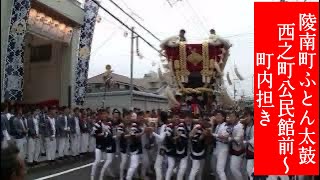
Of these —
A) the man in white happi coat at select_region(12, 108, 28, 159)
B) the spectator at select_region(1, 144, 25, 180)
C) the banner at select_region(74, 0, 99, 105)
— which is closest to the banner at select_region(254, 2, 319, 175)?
the spectator at select_region(1, 144, 25, 180)

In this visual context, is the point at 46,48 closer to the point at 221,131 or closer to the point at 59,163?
the point at 59,163

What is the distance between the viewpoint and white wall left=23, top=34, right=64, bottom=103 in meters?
23.7

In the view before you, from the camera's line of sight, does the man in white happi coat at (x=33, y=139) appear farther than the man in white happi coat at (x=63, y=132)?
No

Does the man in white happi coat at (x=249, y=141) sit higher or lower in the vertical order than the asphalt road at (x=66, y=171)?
higher

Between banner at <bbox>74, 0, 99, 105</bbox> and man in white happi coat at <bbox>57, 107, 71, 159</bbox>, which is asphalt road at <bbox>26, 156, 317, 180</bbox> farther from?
banner at <bbox>74, 0, 99, 105</bbox>

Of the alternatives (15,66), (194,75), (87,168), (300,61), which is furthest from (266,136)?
(15,66)

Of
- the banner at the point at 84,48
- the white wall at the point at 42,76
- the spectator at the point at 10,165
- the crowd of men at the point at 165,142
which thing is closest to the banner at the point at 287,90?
the crowd of men at the point at 165,142

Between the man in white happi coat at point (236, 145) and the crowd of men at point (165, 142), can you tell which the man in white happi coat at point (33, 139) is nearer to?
the crowd of men at point (165, 142)

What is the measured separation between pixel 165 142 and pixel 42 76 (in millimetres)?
15270

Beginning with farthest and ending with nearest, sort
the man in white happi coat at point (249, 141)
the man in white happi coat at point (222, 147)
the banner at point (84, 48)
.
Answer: the banner at point (84, 48), the man in white happi coat at point (222, 147), the man in white happi coat at point (249, 141)

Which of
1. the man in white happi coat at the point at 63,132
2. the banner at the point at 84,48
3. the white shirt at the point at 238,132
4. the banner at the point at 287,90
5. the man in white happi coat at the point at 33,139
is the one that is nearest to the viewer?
the banner at the point at 287,90

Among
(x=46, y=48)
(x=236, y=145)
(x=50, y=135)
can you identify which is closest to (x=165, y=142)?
(x=236, y=145)

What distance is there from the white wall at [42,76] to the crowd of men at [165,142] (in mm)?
9016

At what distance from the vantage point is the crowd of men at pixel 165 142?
10289 millimetres
